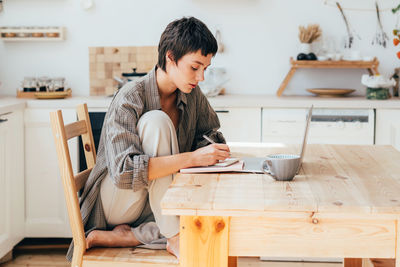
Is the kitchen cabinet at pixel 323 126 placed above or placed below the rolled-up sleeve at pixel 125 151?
below

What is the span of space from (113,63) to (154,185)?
2.26m

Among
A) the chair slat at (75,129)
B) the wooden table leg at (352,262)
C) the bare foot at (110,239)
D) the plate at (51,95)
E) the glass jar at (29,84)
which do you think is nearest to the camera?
the bare foot at (110,239)

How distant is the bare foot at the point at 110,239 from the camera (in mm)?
1849

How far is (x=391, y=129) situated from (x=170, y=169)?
79.2 inches

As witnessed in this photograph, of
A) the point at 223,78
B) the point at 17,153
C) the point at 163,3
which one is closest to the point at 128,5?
the point at 163,3

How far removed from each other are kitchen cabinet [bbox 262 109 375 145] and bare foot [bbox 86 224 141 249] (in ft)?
5.54

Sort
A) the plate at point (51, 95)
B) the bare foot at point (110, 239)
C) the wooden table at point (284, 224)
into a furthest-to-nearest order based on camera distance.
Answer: the plate at point (51, 95) < the bare foot at point (110, 239) < the wooden table at point (284, 224)

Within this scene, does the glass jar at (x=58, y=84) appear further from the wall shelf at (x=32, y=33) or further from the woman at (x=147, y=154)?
the woman at (x=147, y=154)

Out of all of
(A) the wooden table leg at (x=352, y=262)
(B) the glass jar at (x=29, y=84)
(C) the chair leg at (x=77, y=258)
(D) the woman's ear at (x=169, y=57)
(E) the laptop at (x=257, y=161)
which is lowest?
(A) the wooden table leg at (x=352, y=262)

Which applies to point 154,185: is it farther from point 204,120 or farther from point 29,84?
point 29,84

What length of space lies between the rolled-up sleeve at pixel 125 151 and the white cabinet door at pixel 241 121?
1.52m

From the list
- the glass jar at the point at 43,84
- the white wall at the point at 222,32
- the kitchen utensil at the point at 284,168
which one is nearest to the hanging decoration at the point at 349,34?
the white wall at the point at 222,32

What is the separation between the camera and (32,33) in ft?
12.6

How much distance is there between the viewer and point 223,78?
12.6 ft
